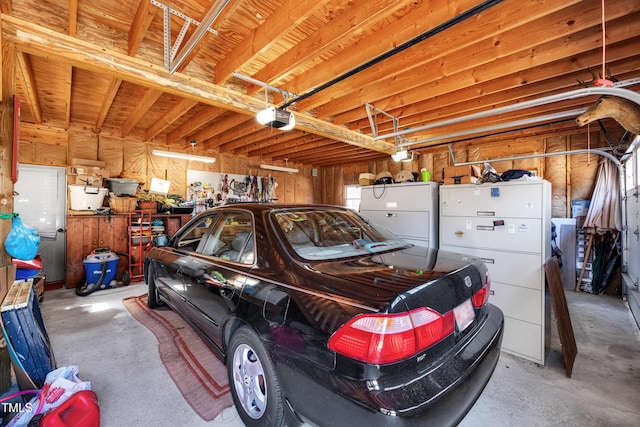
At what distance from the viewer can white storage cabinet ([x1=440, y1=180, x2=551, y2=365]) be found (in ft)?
8.75

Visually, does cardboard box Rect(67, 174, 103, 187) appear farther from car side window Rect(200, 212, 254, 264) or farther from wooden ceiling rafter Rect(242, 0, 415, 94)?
car side window Rect(200, 212, 254, 264)

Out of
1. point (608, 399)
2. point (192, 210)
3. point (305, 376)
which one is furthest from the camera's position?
point (192, 210)

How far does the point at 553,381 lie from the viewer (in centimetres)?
235

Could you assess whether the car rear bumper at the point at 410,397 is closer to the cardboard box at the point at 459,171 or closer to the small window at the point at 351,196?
the cardboard box at the point at 459,171

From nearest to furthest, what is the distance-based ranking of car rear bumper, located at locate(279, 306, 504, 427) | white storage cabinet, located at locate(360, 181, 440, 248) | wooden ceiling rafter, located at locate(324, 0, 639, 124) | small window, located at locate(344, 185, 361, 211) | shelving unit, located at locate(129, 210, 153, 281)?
car rear bumper, located at locate(279, 306, 504, 427)
wooden ceiling rafter, located at locate(324, 0, 639, 124)
white storage cabinet, located at locate(360, 181, 440, 248)
shelving unit, located at locate(129, 210, 153, 281)
small window, located at locate(344, 185, 361, 211)

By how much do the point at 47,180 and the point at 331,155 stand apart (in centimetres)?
628

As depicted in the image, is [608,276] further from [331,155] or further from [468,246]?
[331,155]

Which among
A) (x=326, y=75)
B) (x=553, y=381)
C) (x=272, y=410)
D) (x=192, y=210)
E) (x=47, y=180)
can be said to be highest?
(x=326, y=75)

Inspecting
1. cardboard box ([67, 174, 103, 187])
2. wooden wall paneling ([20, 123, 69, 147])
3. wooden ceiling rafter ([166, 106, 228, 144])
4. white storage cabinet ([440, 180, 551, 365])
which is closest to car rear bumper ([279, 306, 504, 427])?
white storage cabinet ([440, 180, 551, 365])

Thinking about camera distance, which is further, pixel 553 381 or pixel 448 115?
pixel 448 115

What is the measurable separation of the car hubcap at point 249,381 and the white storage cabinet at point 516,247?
264cm

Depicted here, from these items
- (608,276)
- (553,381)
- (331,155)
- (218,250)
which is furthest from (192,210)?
(608,276)

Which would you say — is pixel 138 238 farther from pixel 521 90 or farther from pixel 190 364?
→ pixel 521 90

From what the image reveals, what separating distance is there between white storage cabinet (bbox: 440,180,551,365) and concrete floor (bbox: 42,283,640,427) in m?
0.32
